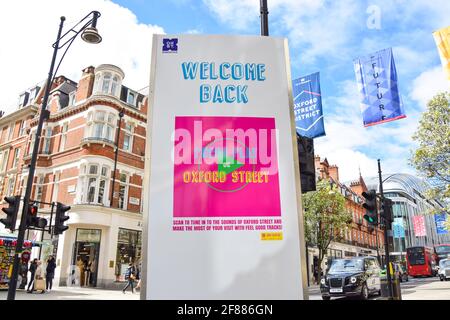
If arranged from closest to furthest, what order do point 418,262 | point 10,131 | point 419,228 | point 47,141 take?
point 47,141 → point 10,131 → point 418,262 → point 419,228

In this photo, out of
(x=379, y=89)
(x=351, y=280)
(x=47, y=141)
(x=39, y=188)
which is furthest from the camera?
(x=47, y=141)

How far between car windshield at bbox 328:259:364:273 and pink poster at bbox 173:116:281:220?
16.5 m

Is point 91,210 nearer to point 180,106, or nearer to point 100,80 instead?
point 100,80

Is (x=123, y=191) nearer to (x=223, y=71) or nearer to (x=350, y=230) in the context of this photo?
(x=223, y=71)

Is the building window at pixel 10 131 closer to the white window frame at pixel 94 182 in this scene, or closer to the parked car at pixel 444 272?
the white window frame at pixel 94 182

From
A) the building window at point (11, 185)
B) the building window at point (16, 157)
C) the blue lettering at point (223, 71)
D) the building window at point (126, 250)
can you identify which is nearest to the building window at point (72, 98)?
the building window at point (16, 157)

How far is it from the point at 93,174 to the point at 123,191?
2696 mm

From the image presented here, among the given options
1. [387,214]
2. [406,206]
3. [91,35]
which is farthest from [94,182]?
[406,206]

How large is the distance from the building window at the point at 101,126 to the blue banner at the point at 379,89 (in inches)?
780

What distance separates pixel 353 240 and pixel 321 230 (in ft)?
80.9

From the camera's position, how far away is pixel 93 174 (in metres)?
26.2

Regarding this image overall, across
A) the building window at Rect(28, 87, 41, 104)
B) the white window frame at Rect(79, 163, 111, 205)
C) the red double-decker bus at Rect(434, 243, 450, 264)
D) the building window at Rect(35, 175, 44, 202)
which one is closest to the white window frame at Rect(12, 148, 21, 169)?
the building window at Rect(28, 87, 41, 104)

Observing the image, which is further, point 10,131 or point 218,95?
point 10,131

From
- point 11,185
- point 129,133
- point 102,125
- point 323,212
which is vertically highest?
point 129,133
